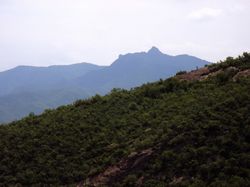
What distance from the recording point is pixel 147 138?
1872cm

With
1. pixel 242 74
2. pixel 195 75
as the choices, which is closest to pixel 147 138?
pixel 242 74

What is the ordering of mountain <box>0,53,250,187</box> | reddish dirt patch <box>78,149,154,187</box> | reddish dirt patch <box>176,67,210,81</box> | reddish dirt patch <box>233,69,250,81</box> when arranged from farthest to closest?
reddish dirt patch <box>176,67,210,81</box>
reddish dirt patch <box>233,69,250,81</box>
reddish dirt patch <box>78,149,154,187</box>
mountain <box>0,53,250,187</box>

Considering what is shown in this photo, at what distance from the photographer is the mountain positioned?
49.8ft

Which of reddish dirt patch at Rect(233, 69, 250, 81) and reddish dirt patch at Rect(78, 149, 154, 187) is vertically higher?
reddish dirt patch at Rect(233, 69, 250, 81)

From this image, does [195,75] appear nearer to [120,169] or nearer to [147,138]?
[147,138]

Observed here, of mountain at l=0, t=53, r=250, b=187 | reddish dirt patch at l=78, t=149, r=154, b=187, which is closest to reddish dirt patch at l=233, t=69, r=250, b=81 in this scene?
mountain at l=0, t=53, r=250, b=187

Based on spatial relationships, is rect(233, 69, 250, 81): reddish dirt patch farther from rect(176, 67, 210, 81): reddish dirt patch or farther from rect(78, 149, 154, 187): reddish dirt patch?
rect(78, 149, 154, 187): reddish dirt patch

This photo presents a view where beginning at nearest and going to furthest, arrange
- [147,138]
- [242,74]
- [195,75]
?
1. [147,138]
2. [242,74]
3. [195,75]

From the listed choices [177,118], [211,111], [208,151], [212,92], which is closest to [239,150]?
[208,151]

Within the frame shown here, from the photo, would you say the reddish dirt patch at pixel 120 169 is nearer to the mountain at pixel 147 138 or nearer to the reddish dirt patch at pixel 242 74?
the mountain at pixel 147 138

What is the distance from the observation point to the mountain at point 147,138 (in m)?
15.2

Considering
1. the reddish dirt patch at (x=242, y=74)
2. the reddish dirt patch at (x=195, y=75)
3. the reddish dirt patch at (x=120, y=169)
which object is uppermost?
the reddish dirt patch at (x=195, y=75)

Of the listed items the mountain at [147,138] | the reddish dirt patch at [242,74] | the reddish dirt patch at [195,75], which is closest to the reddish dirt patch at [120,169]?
the mountain at [147,138]

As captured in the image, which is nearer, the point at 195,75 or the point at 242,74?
the point at 242,74
